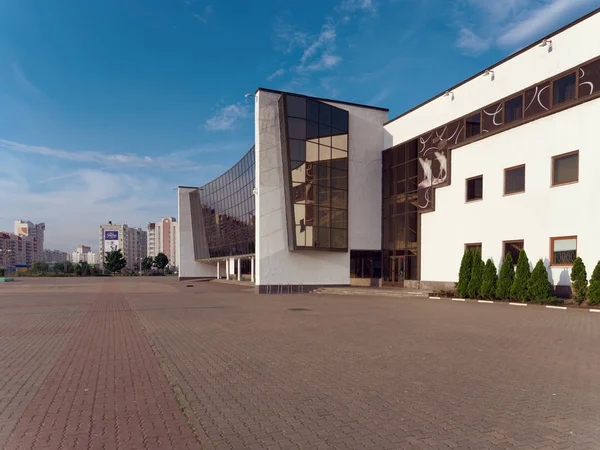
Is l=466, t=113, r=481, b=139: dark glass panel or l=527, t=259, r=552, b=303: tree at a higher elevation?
l=466, t=113, r=481, b=139: dark glass panel

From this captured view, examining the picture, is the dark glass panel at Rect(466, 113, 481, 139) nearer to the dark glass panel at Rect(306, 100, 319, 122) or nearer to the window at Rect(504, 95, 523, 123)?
the window at Rect(504, 95, 523, 123)

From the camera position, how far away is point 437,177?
2411 centimetres

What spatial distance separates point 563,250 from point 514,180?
162 inches

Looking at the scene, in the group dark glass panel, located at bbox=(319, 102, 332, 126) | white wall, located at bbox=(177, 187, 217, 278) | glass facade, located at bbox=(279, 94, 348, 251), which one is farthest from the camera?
white wall, located at bbox=(177, 187, 217, 278)

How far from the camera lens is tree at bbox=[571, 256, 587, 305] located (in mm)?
15555

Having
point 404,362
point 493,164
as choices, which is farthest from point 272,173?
point 404,362

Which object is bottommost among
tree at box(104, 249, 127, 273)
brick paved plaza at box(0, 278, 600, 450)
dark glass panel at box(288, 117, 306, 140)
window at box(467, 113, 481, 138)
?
tree at box(104, 249, 127, 273)

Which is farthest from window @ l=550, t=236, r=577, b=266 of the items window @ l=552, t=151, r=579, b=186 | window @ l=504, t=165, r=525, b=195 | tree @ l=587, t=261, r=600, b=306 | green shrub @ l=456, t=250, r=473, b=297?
green shrub @ l=456, t=250, r=473, b=297

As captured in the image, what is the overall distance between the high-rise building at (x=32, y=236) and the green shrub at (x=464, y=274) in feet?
611

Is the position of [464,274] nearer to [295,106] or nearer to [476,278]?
[476,278]

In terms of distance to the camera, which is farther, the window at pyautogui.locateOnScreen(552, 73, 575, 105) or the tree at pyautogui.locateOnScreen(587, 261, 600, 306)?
the window at pyautogui.locateOnScreen(552, 73, 575, 105)

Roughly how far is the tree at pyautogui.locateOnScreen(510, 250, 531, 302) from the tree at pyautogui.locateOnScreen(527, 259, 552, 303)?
0.84 ft

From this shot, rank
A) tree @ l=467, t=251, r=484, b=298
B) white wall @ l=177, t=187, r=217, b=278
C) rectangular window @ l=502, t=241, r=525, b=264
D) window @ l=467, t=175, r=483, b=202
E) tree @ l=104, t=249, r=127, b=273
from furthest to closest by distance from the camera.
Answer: tree @ l=104, t=249, r=127, b=273, white wall @ l=177, t=187, r=217, b=278, window @ l=467, t=175, r=483, b=202, tree @ l=467, t=251, r=484, b=298, rectangular window @ l=502, t=241, r=525, b=264

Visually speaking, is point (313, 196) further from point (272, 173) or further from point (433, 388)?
point (433, 388)
